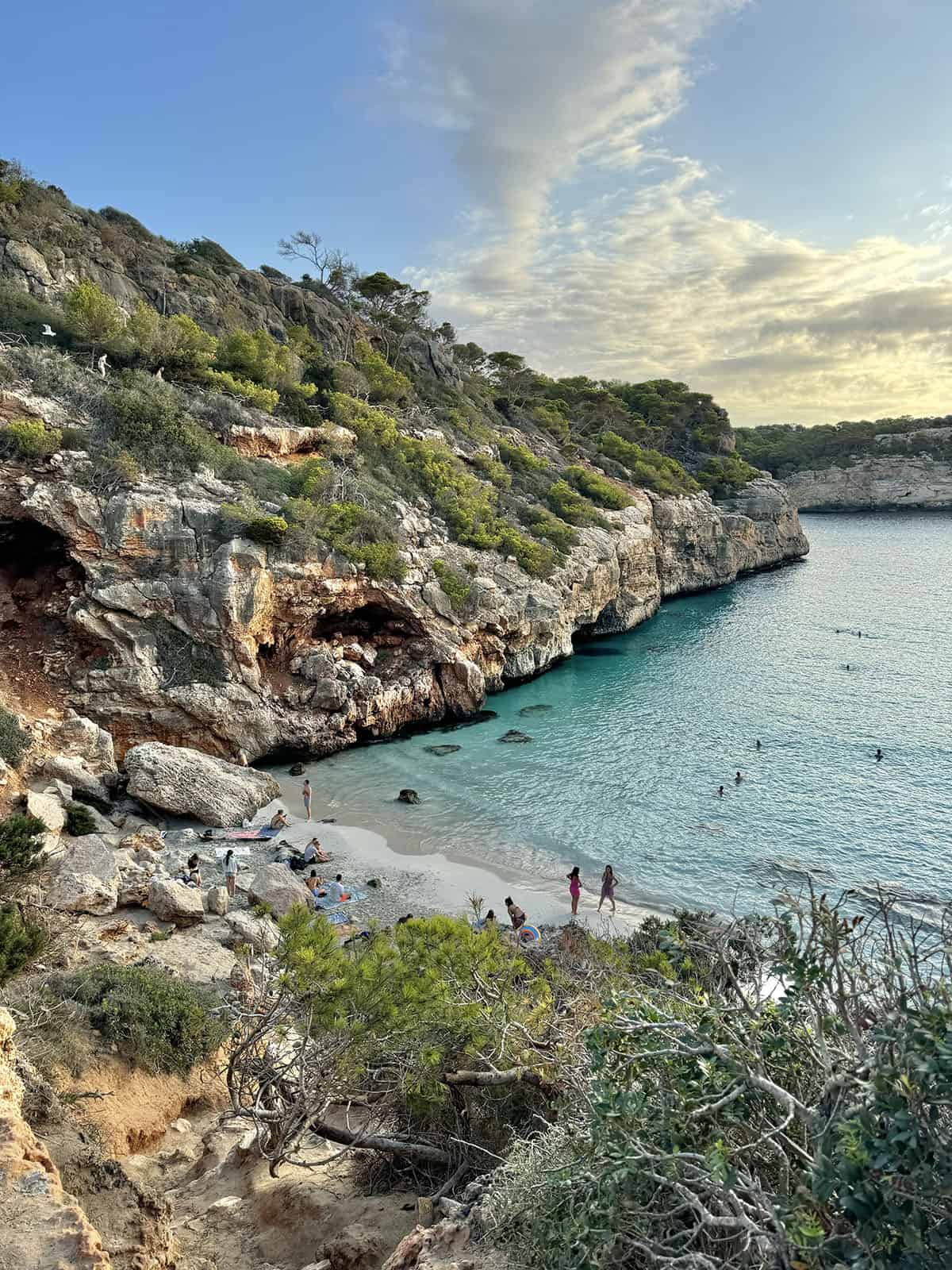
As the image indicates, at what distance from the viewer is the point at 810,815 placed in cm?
1847

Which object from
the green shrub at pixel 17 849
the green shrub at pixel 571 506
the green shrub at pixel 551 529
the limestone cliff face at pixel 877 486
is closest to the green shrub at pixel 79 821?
the green shrub at pixel 17 849

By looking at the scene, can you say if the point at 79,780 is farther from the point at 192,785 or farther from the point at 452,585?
the point at 452,585

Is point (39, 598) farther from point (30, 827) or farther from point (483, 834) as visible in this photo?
point (483, 834)

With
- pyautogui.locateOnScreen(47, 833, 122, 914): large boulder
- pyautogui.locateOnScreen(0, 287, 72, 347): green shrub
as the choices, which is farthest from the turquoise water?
pyautogui.locateOnScreen(0, 287, 72, 347): green shrub

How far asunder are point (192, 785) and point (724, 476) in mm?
60810

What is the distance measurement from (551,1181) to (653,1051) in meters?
1.08

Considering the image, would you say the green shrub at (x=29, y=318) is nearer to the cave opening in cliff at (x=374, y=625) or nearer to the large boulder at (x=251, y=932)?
the cave opening in cliff at (x=374, y=625)

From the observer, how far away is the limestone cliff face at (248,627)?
813 inches

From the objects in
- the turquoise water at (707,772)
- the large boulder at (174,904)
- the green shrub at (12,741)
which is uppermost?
the green shrub at (12,741)

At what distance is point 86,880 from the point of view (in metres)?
12.0

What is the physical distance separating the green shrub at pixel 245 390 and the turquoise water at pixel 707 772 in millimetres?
16827

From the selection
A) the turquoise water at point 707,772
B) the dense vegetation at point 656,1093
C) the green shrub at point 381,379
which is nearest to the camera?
the dense vegetation at point 656,1093

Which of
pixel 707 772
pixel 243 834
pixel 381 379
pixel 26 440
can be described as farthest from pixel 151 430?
pixel 707 772

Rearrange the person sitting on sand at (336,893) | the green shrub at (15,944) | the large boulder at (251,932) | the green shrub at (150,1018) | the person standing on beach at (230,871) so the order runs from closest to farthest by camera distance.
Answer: the green shrub at (15,944) < the green shrub at (150,1018) < the large boulder at (251,932) < the person standing on beach at (230,871) < the person sitting on sand at (336,893)
